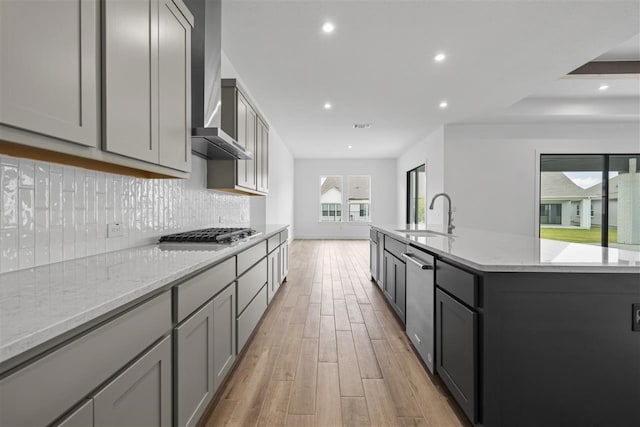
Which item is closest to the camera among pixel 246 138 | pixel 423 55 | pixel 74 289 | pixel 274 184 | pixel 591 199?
pixel 74 289

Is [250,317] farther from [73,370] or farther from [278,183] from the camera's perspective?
[278,183]

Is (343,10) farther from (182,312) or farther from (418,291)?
(182,312)

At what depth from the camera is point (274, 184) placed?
22.2 feet

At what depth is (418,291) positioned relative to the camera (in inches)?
88.4

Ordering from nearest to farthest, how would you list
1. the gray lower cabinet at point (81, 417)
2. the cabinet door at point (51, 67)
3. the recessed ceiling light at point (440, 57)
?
the gray lower cabinet at point (81, 417) < the cabinet door at point (51, 67) < the recessed ceiling light at point (440, 57)

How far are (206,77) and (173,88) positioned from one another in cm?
51

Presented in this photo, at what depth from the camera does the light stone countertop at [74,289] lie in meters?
0.64

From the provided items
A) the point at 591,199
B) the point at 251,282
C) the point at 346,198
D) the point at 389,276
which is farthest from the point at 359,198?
the point at 251,282

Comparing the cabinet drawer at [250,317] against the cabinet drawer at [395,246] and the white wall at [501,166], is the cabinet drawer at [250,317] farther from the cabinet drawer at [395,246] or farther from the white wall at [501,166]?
the white wall at [501,166]

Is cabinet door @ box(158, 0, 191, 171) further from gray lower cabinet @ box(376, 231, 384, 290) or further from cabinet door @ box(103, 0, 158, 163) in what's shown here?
gray lower cabinet @ box(376, 231, 384, 290)

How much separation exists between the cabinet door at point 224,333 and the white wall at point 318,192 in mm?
8739

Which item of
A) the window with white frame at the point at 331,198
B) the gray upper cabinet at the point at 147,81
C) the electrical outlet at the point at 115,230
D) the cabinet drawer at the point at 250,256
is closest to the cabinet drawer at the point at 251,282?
the cabinet drawer at the point at 250,256

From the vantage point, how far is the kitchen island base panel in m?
1.32

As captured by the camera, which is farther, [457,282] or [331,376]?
[331,376]
